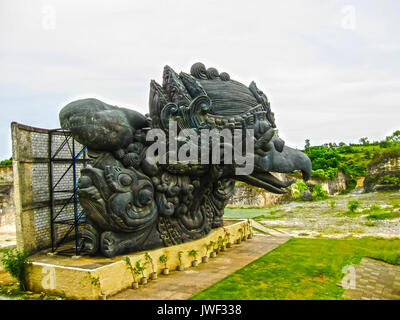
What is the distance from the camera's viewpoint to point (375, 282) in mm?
7051

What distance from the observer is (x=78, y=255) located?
7.15 meters

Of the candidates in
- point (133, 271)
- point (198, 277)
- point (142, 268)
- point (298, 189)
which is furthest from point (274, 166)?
point (298, 189)

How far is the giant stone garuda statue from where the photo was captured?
22.7 ft

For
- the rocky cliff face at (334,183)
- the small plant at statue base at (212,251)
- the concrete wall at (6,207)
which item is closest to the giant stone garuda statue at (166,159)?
the small plant at statue base at (212,251)

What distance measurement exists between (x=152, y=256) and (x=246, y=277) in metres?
1.91

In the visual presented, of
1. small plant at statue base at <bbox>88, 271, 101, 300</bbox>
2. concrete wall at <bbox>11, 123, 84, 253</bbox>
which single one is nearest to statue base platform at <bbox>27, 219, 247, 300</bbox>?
small plant at statue base at <bbox>88, 271, 101, 300</bbox>

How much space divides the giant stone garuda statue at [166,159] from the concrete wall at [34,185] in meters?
1.22

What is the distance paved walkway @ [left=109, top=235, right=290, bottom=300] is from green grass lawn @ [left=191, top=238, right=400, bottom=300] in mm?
219

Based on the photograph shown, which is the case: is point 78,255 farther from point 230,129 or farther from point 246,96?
point 246,96

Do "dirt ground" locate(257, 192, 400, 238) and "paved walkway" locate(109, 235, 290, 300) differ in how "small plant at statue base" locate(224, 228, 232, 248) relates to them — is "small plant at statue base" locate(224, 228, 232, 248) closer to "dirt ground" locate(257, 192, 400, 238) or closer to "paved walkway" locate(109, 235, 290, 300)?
"paved walkway" locate(109, 235, 290, 300)

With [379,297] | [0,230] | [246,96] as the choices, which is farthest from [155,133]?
[0,230]

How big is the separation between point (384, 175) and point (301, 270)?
21.3m

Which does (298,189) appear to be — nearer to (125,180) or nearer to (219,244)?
(219,244)

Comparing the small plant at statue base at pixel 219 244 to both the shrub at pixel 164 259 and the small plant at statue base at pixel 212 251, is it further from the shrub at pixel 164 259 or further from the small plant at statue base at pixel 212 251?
the shrub at pixel 164 259
